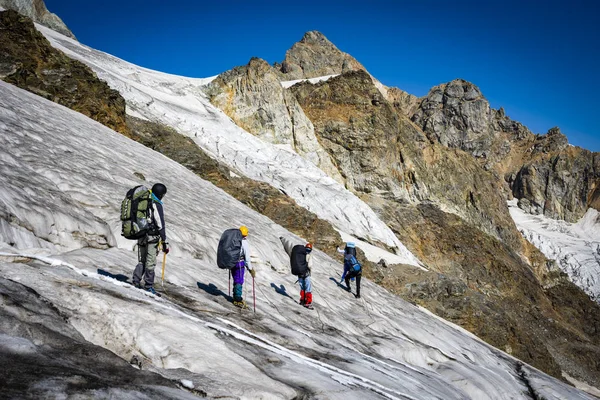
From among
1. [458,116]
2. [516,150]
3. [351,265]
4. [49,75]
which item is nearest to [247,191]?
[49,75]

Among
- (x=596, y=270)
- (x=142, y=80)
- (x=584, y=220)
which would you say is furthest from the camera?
(x=584, y=220)

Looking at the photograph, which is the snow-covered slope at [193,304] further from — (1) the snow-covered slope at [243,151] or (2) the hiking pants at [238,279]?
(1) the snow-covered slope at [243,151]

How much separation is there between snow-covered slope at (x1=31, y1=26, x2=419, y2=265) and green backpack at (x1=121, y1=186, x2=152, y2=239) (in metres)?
35.5

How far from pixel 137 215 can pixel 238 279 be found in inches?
112

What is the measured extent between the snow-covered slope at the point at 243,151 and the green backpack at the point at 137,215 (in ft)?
116

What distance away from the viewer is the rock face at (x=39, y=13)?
221ft

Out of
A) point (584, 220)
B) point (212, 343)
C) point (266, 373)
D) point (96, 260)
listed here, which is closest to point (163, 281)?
point (96, 260)

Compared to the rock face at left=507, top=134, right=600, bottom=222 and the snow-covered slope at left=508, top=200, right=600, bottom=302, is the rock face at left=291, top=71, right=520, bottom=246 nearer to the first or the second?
the snow-covered slope at left=508, top=200, right=600, bottom=302

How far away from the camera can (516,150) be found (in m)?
161

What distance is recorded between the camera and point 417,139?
8638cm

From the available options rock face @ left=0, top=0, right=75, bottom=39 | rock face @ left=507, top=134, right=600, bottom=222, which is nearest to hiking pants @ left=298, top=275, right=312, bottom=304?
rock face @ left=0, top=0, right=75, bottom=39

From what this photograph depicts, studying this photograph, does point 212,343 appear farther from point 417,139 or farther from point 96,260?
point 417,139

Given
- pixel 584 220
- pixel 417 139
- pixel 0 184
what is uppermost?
pixel 584 220

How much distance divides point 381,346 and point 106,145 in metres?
16.0
